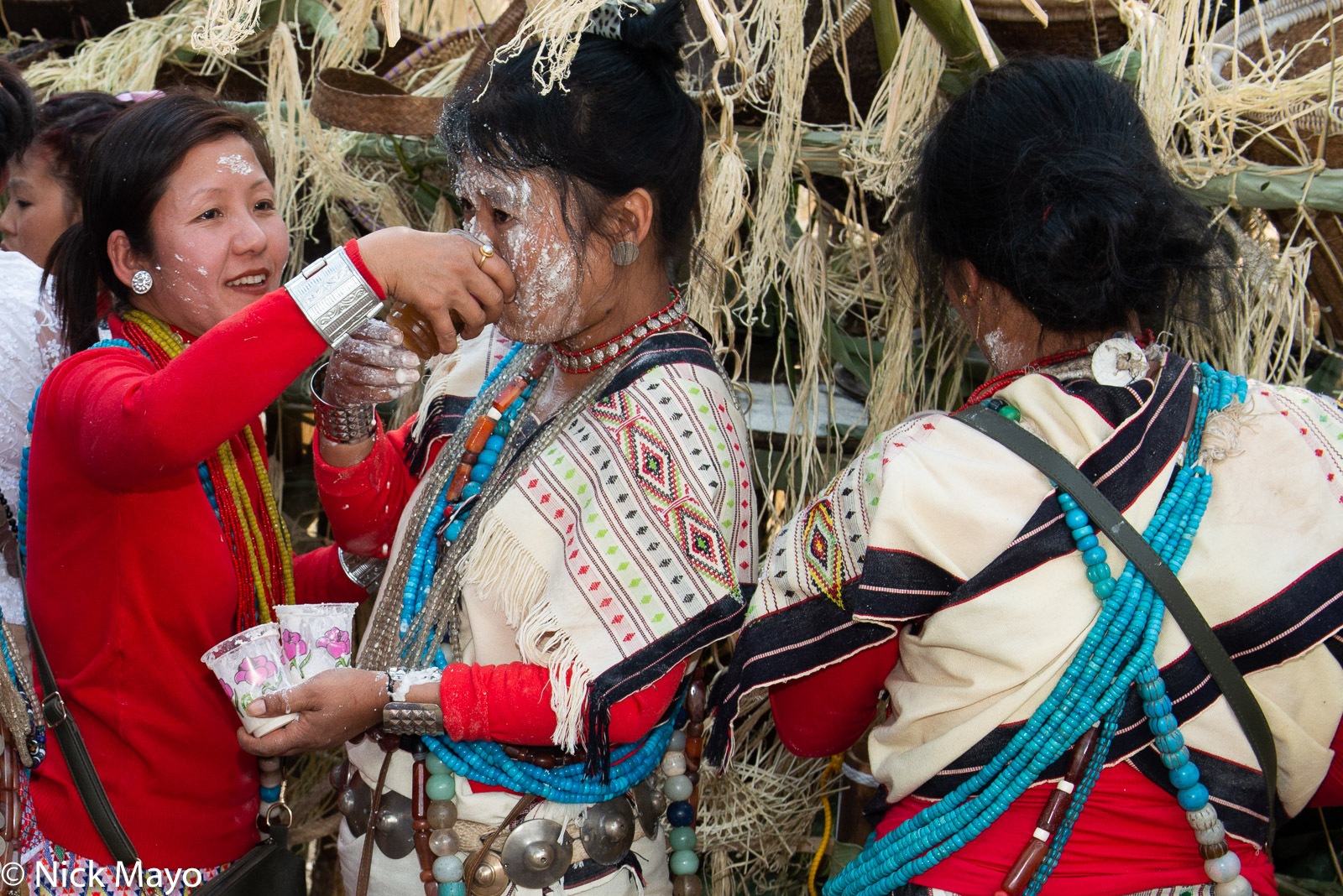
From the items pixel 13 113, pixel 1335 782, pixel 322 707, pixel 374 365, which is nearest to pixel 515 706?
pixel 322 707

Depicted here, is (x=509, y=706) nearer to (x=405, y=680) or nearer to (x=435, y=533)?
(x=405, y=680)

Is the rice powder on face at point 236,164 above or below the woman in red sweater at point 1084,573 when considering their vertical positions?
above

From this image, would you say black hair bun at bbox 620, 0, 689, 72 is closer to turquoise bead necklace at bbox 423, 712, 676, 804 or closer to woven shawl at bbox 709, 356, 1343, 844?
→ woven shawl at bbox 709, 356, 1343, 844

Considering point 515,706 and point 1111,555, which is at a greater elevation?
point 1111,555

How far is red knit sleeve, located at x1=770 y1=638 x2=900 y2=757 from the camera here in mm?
1404

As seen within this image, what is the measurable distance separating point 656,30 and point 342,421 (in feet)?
2.52

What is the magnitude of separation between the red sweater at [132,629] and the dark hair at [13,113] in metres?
0.64

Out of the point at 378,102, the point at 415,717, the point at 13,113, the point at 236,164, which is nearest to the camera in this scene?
the point at 415,717

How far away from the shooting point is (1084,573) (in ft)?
4.00

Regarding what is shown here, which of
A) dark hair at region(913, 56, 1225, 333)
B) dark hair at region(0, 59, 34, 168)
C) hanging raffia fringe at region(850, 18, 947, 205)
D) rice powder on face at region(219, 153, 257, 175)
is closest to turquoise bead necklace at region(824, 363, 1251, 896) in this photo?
dark hair at region(913, 56, 1225, 333)

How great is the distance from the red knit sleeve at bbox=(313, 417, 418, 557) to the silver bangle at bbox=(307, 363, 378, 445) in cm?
5

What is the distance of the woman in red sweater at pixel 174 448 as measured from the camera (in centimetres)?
138

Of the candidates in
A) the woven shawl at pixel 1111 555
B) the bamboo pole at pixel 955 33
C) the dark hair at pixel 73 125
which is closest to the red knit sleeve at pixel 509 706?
the woven shawl at pixel 1111 555

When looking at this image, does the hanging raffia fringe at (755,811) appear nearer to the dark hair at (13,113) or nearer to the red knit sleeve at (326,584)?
the red knit sleeve at (326,584)
